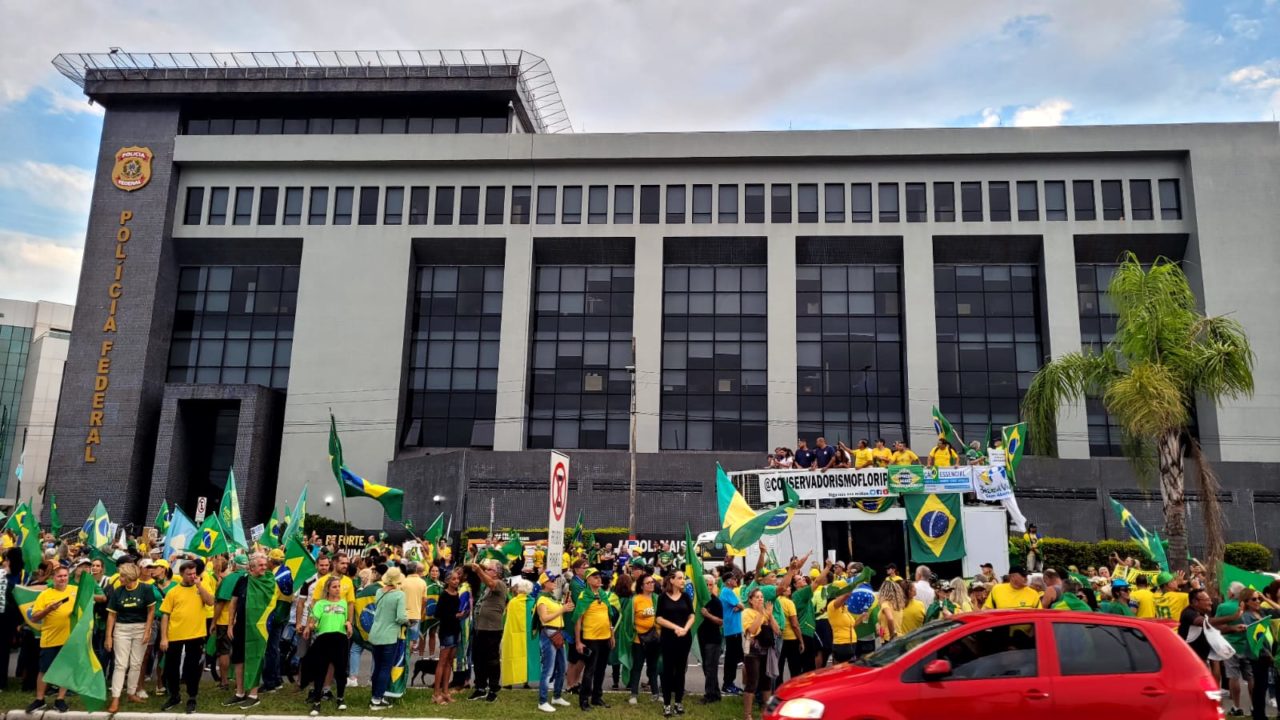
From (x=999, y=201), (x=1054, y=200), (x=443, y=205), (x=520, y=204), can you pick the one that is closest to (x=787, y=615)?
(x=520, y=204)

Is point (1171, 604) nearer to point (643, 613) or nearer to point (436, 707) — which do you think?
point (643, 613)

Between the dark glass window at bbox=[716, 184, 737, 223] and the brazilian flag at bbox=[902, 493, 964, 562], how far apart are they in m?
25.9

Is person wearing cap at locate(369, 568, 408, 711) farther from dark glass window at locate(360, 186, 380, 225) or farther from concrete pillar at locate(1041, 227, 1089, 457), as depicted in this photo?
dark glass window at locate(360, 186, 380, 225)


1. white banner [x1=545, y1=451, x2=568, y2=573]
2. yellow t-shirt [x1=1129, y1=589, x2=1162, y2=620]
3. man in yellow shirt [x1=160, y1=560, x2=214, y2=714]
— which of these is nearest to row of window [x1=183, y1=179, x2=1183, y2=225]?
white banner [x1=545, y1=451, x2=568, y2=573]

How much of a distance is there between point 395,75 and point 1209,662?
146 ft

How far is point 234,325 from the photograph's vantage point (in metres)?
47.4

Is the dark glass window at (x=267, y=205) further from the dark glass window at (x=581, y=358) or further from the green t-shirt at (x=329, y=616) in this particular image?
the green t-shirt at (x=329, y=616)

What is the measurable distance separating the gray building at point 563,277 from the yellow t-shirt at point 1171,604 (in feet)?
94.7

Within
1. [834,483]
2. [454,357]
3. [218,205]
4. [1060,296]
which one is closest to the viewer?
[834,483]

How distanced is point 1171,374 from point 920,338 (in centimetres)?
2253

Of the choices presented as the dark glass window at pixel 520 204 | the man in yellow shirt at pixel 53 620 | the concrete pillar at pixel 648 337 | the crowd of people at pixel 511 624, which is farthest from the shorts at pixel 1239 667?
the dark glass window at pixel 520 204

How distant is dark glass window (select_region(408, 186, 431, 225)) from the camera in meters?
46.4

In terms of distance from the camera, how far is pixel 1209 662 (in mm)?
11898

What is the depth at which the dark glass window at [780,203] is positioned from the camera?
148 ft
